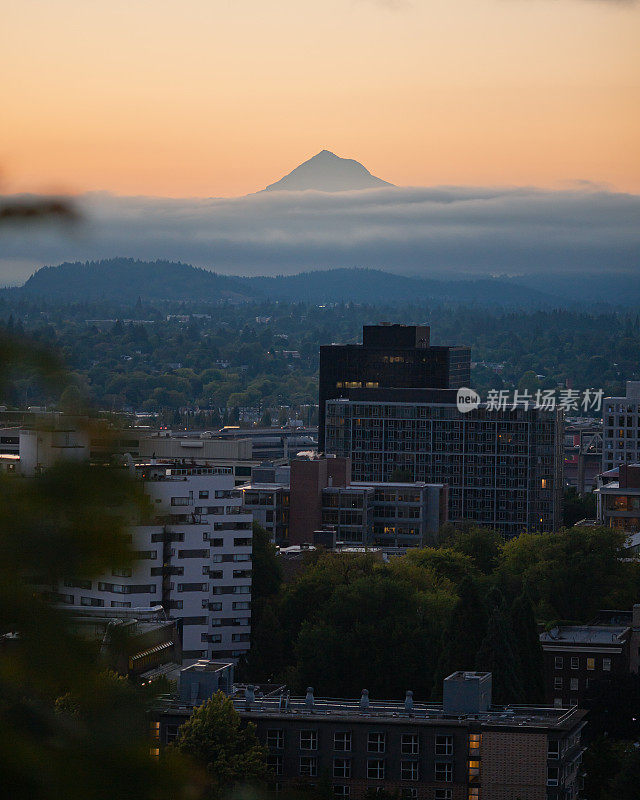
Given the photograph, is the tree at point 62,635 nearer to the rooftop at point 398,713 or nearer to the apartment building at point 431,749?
the apartment building at point 431,749

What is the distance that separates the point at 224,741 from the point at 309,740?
2.13 metres

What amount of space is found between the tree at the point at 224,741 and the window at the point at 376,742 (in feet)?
6.04

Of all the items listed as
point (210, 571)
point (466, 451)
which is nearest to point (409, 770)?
point (210, 571)

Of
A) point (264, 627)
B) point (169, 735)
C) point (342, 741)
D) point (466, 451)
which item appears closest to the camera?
point (169, 735)

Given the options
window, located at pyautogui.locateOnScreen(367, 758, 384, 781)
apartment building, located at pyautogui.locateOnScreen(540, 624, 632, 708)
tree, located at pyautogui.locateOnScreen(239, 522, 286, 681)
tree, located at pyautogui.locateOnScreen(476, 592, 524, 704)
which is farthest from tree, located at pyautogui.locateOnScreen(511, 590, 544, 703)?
tree, located at pyautogui.locateOnScreen(239, 522, 286, 681)

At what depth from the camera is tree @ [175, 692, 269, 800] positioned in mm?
22312

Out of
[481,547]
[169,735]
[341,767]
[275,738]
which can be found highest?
[169,735]

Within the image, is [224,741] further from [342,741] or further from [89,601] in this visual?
[89,601]

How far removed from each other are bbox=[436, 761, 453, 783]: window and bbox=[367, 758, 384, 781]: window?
0.92m

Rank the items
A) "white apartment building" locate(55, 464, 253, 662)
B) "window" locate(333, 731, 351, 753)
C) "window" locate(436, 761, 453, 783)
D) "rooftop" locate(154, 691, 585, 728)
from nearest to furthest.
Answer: "window" locate(436, 761, 453, 783)
"rooftop" locate(154, 691, 585, 728)
"window" locate(333, 731, 351, 753)
"white apartment building" locate(55, 464, 253, 662)

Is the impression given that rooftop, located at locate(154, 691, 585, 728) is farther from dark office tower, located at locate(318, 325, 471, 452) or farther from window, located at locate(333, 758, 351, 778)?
dark office tower, located at locate(318, 325, 471, 452)

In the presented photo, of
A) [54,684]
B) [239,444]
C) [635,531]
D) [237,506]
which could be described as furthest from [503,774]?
[239,444]

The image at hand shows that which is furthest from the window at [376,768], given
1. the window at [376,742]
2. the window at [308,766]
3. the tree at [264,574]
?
the tree at [264,574]

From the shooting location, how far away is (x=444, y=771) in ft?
79.9
